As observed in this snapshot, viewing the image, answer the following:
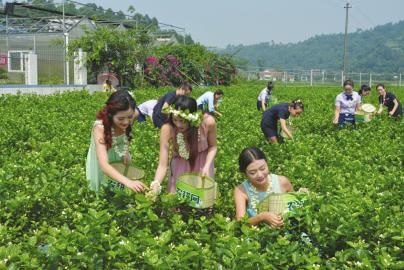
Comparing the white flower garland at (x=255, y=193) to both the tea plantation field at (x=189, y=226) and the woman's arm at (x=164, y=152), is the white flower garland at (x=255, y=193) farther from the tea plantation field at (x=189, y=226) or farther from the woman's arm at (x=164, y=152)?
the woman's arm at (x=164, y=152)

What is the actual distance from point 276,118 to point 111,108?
4.75 metres

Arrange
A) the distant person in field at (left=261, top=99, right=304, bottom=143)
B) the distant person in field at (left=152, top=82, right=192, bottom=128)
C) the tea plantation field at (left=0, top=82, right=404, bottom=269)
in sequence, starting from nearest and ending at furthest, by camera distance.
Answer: the tea plantation field at (left=0, top=82, right=404, bottom=269) < the distant person in field at (left=261, top=99, right=304, bottom=143) < the distant person in field at (left=152, top=82, right=192, bottom=128)

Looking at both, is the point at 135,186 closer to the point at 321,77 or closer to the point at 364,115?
the point at 364,115

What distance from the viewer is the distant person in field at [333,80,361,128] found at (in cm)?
1068

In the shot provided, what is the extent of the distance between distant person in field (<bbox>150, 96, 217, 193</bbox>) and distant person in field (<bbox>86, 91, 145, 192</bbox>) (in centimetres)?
31

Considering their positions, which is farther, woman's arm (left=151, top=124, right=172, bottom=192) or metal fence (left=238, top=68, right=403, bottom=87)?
metal fence (left=238, top=68, right=403, bottom=87)

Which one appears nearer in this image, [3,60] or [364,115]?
[364,115]

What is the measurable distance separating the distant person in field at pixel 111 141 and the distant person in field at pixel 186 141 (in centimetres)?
31

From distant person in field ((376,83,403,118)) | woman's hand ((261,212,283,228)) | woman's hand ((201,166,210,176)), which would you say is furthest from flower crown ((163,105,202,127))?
distant person in field ((376,83,403,118))

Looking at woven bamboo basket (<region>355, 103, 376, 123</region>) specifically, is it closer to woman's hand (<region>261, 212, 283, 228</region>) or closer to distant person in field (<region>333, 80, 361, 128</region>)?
distant person in field (<region>333, 80, 361, 128</region>)

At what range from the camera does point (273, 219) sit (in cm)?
362

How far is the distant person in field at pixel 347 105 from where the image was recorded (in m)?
10.7

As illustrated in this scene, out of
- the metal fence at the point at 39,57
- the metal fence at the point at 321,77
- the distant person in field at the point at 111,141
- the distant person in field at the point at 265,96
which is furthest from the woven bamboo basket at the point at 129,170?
the metal fence at the point at 321,77

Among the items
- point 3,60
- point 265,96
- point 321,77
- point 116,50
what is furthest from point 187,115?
point 321,77
